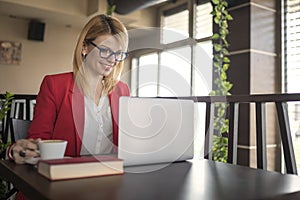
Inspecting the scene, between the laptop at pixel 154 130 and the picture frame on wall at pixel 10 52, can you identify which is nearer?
the laptop at pixel 154 130

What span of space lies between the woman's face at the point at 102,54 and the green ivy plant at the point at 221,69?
169 centimetres

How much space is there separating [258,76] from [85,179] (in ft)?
10.1

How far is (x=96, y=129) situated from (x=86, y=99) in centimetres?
14

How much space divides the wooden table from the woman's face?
0.52 meters

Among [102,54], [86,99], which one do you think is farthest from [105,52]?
[86,99]

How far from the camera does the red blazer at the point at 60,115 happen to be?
127 centimetres

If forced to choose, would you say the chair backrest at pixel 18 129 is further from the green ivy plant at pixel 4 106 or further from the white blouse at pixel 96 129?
the green ivy plant at pixel 4 106

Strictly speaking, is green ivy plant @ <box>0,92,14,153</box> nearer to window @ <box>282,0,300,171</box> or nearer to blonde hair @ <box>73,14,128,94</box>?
blonde hair @ <box>73,14,128,94</box>

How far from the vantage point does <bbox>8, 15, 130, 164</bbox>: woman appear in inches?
49.8

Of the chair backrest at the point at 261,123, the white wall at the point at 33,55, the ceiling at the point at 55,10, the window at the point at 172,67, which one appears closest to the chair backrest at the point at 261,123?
the chair backrest at the point at 261,123

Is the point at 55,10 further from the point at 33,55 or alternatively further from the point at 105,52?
the point at 105,52

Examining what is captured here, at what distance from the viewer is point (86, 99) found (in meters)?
1.37

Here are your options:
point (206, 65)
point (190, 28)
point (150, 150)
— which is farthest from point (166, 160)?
point (190, 28)

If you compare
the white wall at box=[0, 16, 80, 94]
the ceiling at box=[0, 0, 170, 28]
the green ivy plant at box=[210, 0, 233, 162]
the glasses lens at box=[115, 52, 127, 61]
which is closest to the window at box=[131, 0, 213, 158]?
the glasses lens at box=[115, 52, 127, 61]
